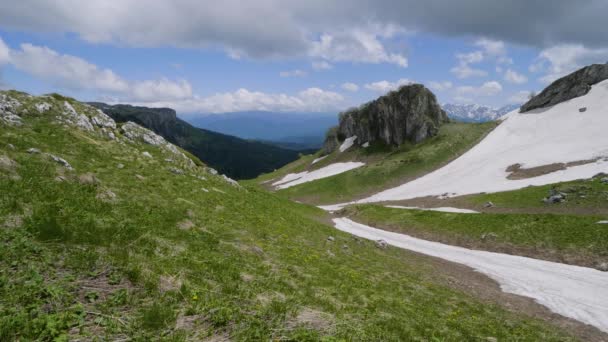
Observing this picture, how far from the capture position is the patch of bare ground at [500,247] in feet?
94.3

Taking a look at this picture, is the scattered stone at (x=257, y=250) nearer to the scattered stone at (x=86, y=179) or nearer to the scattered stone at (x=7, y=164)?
the scattered stone at (x=86, y=179)

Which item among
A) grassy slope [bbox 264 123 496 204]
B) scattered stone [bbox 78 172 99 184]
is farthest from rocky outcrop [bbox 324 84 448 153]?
scattered stone [bbox 78 172 99 184]

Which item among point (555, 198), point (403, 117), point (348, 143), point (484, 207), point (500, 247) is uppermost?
point (403, 117)

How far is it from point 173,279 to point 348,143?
133 meters

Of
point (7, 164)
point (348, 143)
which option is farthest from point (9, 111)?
point (348, 143)

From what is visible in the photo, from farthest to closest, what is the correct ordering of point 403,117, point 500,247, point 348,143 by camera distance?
point 348,143 < point 403,117 < point 500,247

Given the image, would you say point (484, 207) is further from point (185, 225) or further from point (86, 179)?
point (86, 179)

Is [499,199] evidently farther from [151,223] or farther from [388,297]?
[151,223]

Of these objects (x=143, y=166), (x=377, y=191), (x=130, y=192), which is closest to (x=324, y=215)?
(x=377, y=191)

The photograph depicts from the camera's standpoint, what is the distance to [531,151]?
69250 mm

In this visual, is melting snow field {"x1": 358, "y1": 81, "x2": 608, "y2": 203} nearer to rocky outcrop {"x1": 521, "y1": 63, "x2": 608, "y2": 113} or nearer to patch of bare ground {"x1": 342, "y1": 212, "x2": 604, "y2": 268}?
rocky outcrop {"x1": 521, "y1": 63, "x2": 608, "y2": 113}

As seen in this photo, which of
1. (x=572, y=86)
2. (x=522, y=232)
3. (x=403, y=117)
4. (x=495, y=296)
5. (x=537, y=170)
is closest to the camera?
(x=495, y=296)

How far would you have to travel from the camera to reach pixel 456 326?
13.6m

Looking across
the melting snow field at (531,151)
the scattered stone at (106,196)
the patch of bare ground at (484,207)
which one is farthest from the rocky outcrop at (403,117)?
the scattered stone at (106,196)
